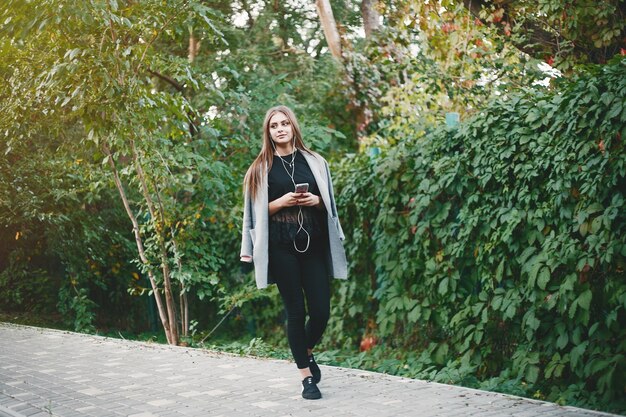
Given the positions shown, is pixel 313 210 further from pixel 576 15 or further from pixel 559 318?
pixel 576 15

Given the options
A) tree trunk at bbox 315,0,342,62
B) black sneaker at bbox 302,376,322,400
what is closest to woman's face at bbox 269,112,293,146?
black sneaker at bbox 302,376,322,400

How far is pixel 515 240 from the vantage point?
6.16m

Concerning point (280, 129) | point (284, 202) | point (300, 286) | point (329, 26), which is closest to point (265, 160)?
point (280, 129)

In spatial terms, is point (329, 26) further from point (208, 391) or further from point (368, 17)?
point (208, 391)

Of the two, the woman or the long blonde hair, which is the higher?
the long blonde hair

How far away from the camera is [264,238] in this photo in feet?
17.4

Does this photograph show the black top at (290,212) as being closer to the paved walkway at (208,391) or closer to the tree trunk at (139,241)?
A: the paved walkway at (208,391)

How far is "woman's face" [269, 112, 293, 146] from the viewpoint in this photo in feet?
17.9

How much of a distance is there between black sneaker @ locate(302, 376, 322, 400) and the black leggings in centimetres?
12

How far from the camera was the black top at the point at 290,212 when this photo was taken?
17.5ft

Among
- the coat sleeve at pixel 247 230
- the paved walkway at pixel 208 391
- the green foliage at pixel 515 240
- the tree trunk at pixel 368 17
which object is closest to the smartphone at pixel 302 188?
the coat sleeve at pixel 247 230

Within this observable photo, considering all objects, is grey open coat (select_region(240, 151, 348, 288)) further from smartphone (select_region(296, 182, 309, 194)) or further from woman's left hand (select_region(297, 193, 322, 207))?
smartphone (select_region(296, 182, 309, 194))

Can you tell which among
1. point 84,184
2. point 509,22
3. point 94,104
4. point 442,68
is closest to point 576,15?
point 509,22

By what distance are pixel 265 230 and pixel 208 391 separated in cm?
137
